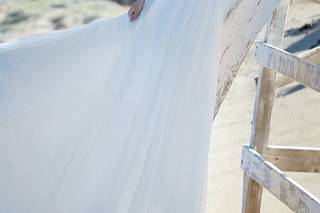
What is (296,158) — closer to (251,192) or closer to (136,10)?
(251,192)

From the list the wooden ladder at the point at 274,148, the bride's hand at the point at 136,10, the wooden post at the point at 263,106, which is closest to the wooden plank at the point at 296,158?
the wooden ladder at the point at 274,148

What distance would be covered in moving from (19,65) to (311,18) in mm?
5534

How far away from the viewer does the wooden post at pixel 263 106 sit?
3.25 m

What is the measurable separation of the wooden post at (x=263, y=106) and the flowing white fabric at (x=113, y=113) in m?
0.27

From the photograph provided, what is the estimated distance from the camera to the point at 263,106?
10.9 feet

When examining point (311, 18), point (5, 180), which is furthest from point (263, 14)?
point (311, 18)

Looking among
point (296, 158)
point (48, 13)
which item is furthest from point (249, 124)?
point (48, 13)

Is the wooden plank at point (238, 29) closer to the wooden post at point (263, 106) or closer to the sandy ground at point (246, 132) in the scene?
the wooden post at point (263, 106)

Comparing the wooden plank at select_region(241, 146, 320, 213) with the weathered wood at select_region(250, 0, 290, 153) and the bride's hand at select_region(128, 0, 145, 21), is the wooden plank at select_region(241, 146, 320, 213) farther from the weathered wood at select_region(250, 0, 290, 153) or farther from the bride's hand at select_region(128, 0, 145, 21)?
the bride's hand at select_region(128, 0, 145, 21)

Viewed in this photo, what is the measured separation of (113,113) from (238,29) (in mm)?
891

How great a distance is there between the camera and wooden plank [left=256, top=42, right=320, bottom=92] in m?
2.84

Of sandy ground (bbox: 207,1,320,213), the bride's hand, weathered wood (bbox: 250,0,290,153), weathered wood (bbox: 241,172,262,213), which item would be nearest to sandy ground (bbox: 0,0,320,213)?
sandy ground (bbox: 207,1,320,213)

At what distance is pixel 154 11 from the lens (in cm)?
346

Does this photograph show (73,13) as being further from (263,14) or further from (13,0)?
(263,14)
